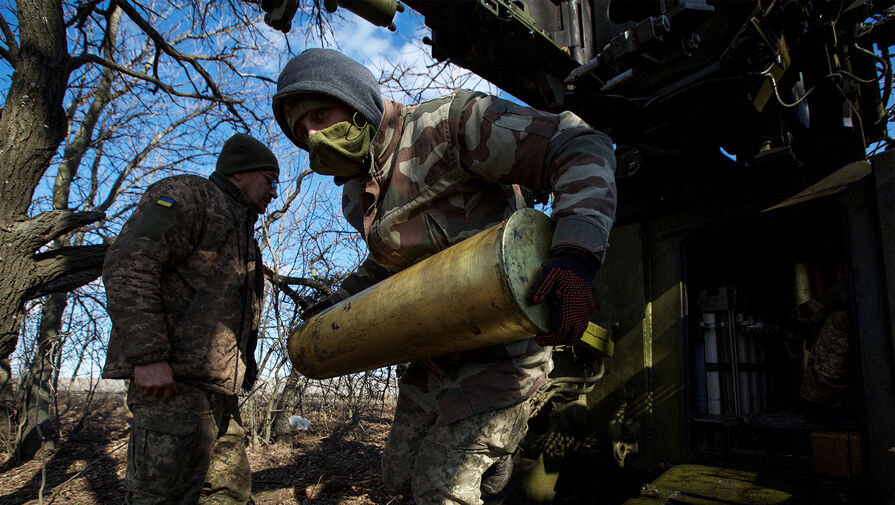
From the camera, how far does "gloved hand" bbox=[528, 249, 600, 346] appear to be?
135 centimetres

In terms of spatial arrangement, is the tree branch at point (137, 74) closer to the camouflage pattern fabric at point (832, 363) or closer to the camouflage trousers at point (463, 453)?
the camouflage trousers at point (463, 453)

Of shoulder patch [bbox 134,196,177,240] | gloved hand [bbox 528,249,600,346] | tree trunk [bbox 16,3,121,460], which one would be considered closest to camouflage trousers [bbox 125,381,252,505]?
shoulder patch [bbox 134,196,177,240]

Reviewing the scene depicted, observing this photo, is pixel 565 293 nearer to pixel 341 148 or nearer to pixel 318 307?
pixel 341 148

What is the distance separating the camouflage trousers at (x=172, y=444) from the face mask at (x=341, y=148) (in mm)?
1432

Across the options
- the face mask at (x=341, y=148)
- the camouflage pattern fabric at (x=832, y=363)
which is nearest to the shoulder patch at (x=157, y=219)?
the face mask at (x=341, y=148)

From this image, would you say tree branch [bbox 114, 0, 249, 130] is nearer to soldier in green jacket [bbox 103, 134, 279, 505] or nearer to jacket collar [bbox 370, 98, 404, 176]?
soldier in green jacket [bbox 103, 134, 279, 505]

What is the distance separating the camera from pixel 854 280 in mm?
2904

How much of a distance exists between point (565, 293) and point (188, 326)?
213 centimetres

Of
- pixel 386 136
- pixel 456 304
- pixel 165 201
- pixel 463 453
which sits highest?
pixel 386 136

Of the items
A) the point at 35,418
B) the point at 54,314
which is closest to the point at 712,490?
the point at 35,418

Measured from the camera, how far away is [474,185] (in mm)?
1988

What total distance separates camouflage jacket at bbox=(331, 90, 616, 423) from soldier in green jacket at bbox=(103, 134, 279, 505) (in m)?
1.16

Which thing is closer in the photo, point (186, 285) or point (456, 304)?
point (456, 304)

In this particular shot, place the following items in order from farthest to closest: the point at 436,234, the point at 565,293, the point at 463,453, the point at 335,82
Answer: the point at 335,82 → the point at 436,234 → the point at 463,453 → the point at 565,293
